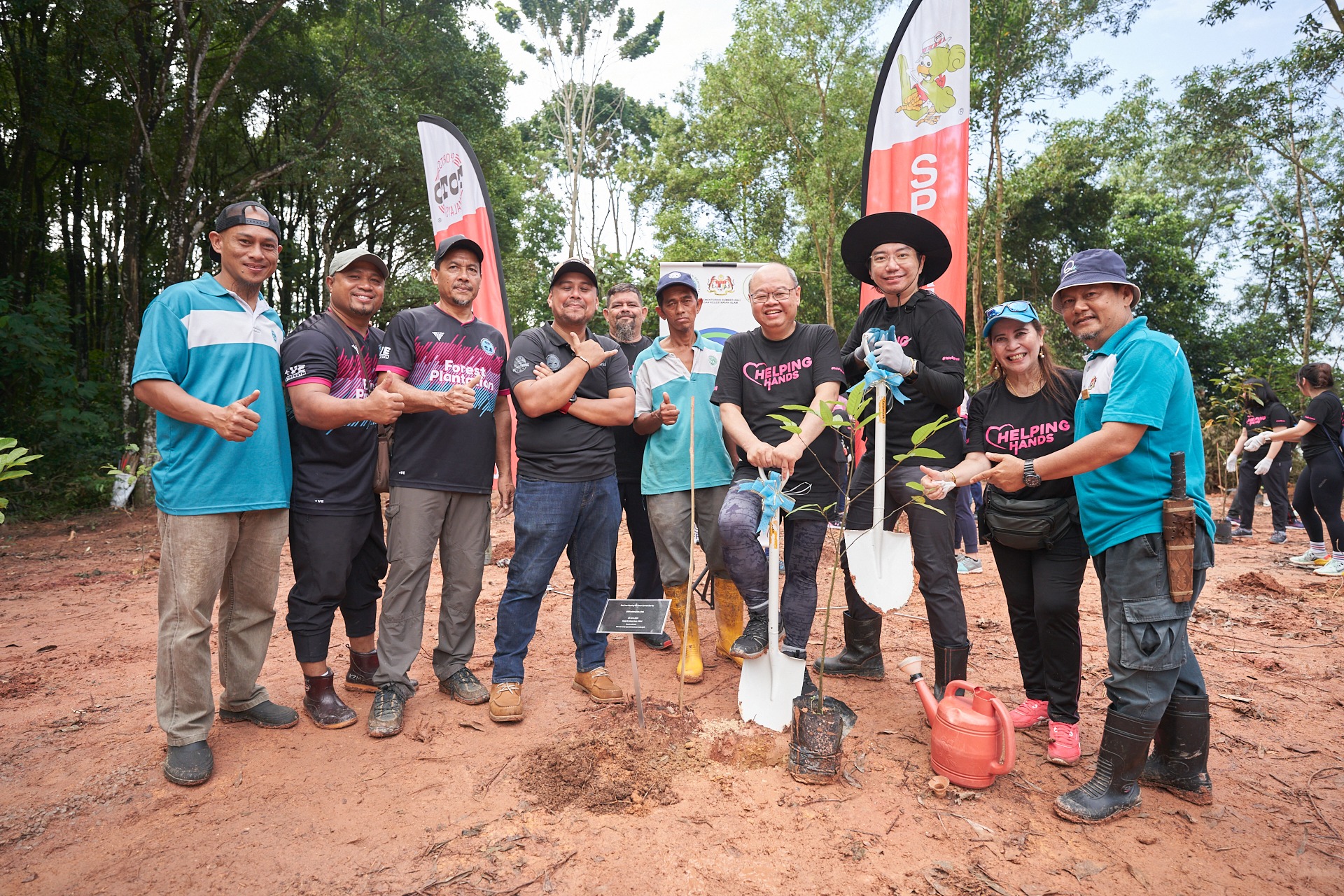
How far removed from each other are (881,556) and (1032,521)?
66 centimetres

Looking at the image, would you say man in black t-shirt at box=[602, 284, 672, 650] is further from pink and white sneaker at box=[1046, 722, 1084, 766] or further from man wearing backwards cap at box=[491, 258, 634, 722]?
pink and white sneaker at box=[1046, 722, 1084, 766]

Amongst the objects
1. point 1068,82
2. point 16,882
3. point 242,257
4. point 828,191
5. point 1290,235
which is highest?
point 1068,82

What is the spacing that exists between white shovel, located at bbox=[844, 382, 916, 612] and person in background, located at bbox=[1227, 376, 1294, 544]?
736 cm

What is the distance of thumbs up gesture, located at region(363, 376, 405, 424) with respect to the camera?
3061 millimetres

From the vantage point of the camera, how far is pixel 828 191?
18.6m

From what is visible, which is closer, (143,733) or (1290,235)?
(143,733)

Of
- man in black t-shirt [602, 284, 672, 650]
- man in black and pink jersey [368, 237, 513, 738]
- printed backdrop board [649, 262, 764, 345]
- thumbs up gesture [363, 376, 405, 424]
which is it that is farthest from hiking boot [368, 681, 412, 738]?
printed backdrop board [649, 262, 764, 345]

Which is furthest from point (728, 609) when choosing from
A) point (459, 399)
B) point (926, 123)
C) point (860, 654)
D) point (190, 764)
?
point (926, 123)

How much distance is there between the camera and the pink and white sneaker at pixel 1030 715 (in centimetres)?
323

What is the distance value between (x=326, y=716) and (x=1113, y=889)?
129 inches

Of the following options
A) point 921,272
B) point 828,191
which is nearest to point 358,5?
point 828,191

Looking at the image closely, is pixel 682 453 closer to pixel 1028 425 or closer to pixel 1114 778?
pixel 1028 425

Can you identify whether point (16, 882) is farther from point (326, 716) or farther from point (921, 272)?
point (921, 272)

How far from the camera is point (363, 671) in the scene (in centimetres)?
376
